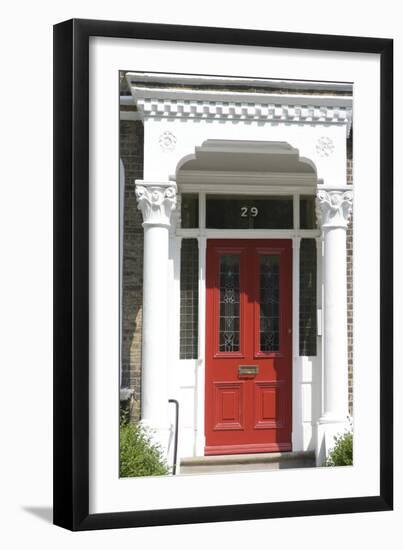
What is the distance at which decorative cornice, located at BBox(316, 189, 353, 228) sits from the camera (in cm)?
711

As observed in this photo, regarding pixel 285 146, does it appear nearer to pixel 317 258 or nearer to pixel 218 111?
pixel 218 111

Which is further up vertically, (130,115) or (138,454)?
(130,115)

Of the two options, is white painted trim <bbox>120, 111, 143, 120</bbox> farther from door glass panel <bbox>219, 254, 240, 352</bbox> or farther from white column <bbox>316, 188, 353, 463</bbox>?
door glass panel <bbox>219, 254, 240, 352</bbox>

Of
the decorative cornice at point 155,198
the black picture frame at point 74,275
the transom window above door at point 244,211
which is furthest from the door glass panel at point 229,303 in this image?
the black picture frame at point 74,275

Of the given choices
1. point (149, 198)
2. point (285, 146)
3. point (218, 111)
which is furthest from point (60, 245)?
point (285, 146)

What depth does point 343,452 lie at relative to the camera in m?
6.72

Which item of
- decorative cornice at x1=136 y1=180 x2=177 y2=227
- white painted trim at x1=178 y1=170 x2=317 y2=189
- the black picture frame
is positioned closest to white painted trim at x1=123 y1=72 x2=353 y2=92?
the black picture frame

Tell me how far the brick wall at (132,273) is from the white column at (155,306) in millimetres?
568

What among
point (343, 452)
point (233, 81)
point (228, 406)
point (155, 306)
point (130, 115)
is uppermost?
point (233, 81)

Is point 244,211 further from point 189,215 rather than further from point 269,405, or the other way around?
point 269,405

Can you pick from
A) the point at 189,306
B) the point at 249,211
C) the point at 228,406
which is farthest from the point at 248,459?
the point at 249,211

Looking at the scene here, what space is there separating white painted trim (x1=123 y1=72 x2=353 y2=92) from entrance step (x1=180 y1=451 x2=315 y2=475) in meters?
3.80

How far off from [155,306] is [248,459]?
2.46 m

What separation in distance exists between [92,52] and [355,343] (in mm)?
3105
